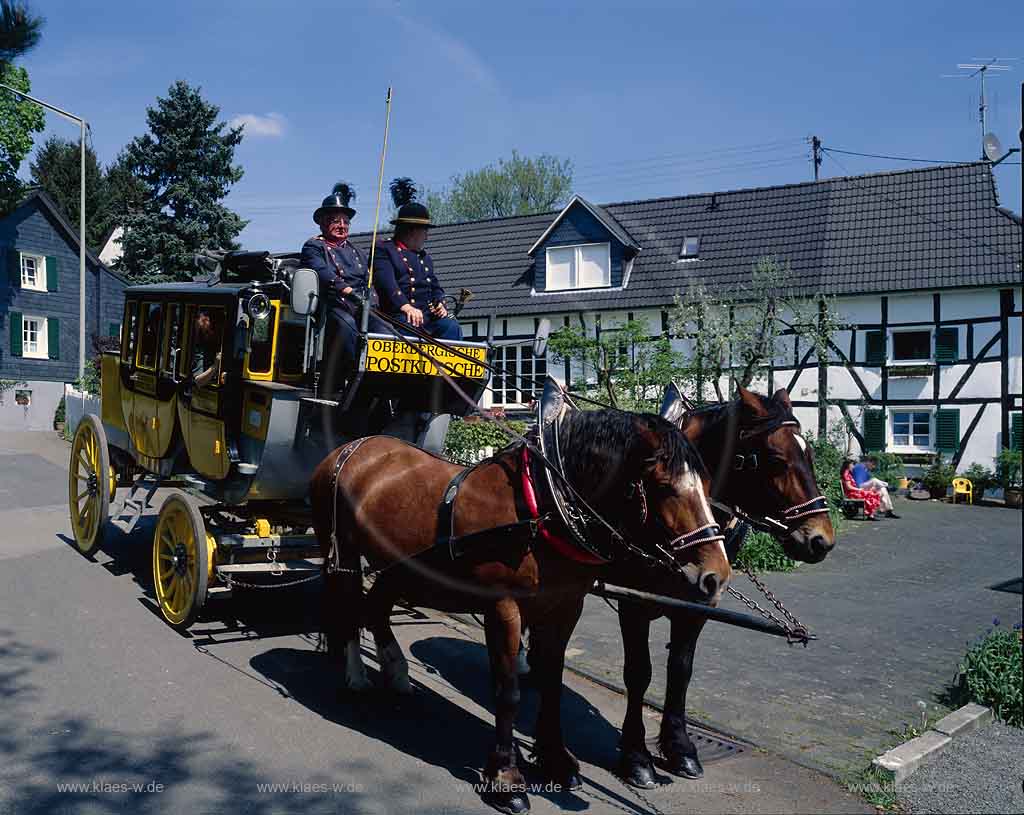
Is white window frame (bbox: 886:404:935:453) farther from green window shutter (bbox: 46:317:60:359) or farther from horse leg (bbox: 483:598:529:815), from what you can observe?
green window shutter (bbox: 46:317:60:359)

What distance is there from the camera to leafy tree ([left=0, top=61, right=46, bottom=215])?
957 inches

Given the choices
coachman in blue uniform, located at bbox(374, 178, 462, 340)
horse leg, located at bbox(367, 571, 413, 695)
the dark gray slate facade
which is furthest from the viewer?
the dark gray slate facade

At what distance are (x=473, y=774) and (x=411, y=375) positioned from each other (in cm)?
257

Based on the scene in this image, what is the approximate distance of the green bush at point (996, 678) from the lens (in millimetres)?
5578

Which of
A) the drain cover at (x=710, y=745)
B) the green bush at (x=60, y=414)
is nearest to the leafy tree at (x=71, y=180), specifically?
the green bush at (x=60, y=414)

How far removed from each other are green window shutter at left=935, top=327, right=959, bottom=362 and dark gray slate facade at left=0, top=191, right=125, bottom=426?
22093mm

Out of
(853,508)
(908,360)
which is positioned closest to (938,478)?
(908,360)

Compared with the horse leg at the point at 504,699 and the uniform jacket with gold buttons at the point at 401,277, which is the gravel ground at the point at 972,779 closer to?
the horse leg at the point at 504,699

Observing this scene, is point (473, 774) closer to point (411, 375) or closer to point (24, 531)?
point (411, 375)

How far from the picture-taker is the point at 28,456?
18078 mm

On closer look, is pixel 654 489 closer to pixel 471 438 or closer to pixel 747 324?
pixel 471 438

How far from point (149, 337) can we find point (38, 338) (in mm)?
24012

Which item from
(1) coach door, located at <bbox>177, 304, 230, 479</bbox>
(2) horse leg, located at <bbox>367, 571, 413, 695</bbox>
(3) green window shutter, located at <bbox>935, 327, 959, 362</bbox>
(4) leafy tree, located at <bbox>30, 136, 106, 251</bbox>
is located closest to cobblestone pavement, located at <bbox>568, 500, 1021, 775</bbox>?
(2) horse leg, located at <bbox>367, 571, 413, 695</bbox>

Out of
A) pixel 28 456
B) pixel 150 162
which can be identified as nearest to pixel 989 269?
pixel 28 456
